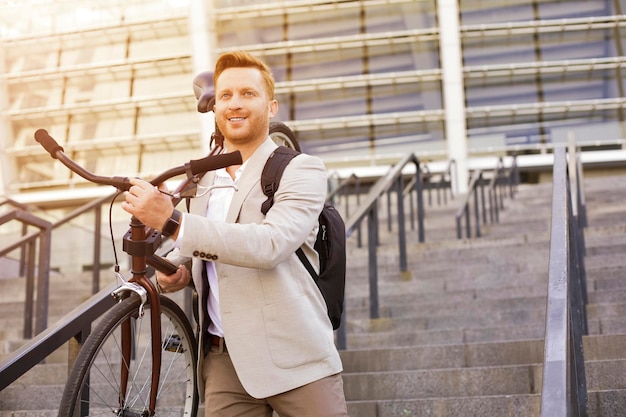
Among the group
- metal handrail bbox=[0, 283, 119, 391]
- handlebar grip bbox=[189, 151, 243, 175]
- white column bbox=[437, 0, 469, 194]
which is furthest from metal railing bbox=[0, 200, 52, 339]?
white column bbox=[437, 0, 469, 194]

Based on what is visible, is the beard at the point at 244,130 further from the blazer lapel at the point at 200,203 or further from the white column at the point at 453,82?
the white column at the point at 453,82

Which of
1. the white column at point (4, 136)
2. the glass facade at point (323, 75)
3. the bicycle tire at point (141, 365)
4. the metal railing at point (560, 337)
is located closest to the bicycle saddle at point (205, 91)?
the bicycle tire at point (141, 365)

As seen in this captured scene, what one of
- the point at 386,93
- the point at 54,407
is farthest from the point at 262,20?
the point at 54,407

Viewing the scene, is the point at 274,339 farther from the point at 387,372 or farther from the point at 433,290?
the point at 433,290

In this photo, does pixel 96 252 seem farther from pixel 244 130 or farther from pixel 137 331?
pixel 244 130

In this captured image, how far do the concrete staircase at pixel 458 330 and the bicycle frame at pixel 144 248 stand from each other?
145 cm

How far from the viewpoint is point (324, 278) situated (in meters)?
2.45

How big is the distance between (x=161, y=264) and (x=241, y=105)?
0.52m

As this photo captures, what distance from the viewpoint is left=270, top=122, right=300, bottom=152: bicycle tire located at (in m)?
3.32

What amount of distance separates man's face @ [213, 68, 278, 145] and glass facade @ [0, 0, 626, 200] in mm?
24642

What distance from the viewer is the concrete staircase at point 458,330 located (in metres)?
3.88

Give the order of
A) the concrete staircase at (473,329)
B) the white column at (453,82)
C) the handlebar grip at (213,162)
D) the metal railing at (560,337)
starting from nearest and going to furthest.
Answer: the metal railing at (560,337)
the handlebar grip at (213,162)
the concrete staircase at (473,329)
the white column at (453,82)

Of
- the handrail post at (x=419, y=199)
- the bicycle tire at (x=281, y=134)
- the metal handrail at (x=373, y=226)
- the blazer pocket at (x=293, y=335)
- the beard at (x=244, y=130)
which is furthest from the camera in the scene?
the handrail post at (x=419, y=199)

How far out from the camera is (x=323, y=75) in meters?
29.7
